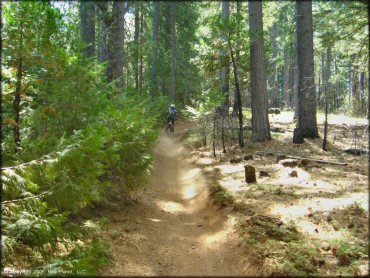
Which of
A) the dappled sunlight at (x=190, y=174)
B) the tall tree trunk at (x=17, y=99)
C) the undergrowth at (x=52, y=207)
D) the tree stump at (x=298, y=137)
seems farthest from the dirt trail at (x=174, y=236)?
the tree stump at (x=298, y=137)

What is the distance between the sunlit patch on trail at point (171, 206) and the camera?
8.66 m

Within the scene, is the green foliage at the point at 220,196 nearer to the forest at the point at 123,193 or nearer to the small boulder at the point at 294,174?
the forest at the point at 123,193

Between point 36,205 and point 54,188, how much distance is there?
481mm

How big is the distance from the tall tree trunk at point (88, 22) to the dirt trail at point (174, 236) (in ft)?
19.9

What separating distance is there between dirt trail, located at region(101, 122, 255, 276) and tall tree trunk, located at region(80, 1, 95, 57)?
6064mm

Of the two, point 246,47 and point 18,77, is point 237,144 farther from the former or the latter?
point 18,77

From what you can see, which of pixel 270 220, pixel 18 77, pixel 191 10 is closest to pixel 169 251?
pixel 270 220

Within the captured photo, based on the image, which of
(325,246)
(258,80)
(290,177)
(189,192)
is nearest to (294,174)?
(290,177)

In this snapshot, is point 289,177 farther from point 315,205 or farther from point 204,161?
point 204,161

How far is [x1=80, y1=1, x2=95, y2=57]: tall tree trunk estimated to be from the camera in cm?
1191

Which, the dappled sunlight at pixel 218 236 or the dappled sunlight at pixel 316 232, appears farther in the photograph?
the dappled sunlight at pixel 218 236

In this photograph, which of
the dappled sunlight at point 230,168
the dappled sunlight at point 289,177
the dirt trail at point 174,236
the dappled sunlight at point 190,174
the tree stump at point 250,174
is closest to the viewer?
the dirt trail at point 174,236

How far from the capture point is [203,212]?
27.0 feet

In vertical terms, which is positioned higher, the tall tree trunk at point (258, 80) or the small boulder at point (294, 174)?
the tall tree trunk at point (258, 80)
